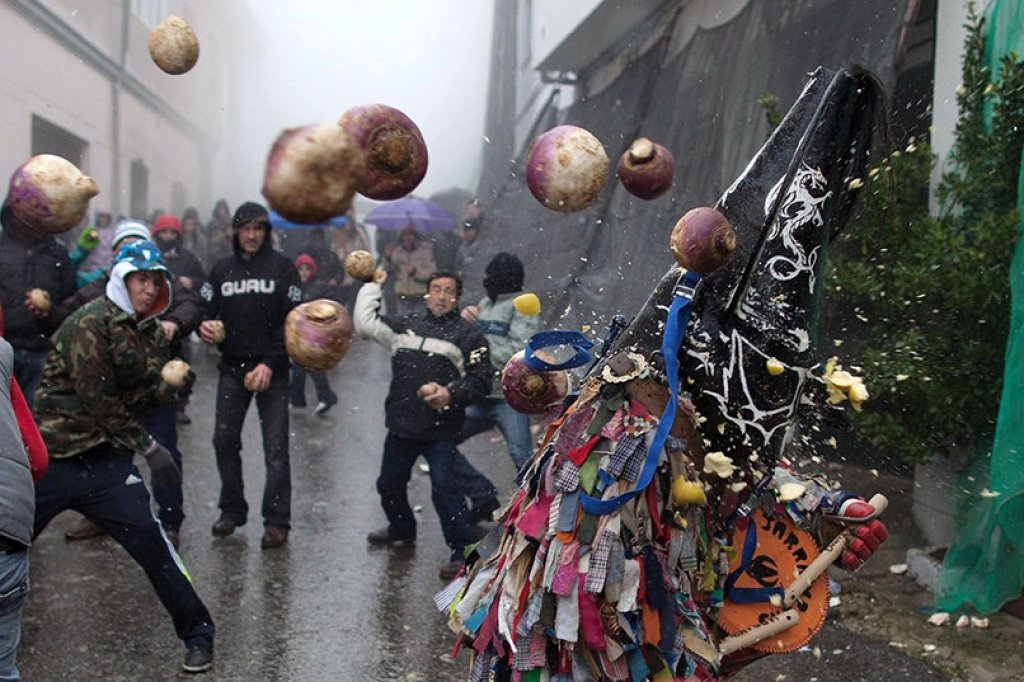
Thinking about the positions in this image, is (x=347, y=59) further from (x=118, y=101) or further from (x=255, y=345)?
(x=255, y=345)

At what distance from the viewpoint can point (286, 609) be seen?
5340 mm

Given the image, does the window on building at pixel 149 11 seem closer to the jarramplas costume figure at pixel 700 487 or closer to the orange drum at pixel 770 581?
the jarramplas costume figure at pixel 700 487

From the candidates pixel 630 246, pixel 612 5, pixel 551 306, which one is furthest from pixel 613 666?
pixel 612 5

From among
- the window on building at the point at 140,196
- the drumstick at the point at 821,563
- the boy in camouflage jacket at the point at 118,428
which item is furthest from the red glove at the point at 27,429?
the window on building at the point at 140,196

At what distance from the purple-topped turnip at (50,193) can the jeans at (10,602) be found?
102 cm

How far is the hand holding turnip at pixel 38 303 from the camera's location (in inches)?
254

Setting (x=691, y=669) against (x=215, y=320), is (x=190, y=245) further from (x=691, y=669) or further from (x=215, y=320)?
(x=691, y=669)

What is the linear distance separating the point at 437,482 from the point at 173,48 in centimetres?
303

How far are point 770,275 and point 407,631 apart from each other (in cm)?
293

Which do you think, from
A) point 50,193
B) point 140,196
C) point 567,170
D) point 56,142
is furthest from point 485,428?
point 140,196

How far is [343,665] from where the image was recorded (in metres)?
4.71

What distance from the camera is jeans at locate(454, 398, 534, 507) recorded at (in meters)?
6.22

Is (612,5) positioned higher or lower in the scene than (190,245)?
higher

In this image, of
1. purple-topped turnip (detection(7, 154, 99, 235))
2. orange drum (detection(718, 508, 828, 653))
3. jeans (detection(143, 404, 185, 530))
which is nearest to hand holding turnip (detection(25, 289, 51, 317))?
jeans (detection(143, 404, 185, 530))
